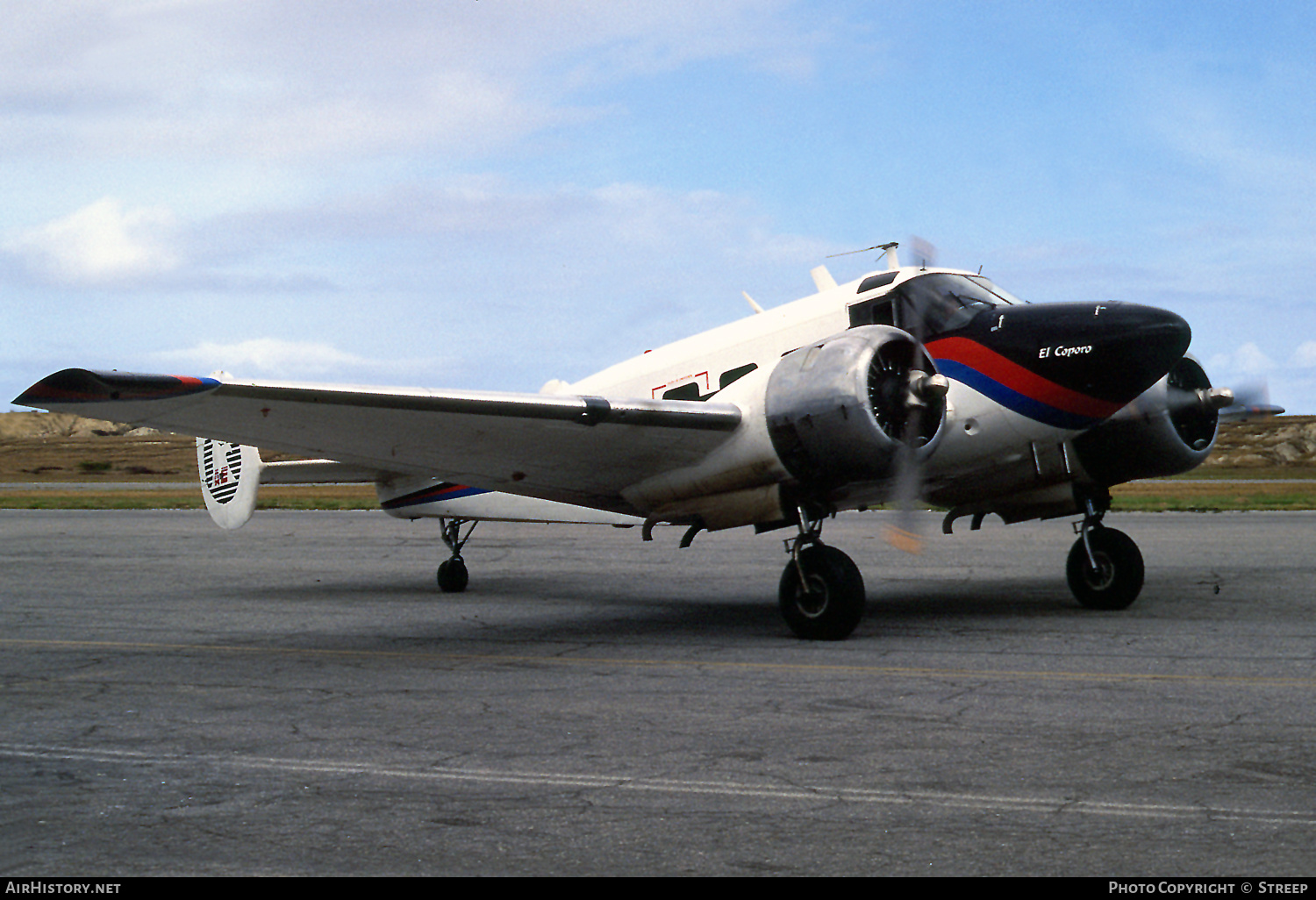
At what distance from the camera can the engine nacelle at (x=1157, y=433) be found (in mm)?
12766

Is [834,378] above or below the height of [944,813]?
above

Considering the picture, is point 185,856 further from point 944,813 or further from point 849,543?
point 849,543

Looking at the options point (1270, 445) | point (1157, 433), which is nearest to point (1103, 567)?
point (1157, 433)

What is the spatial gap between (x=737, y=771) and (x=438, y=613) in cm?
871

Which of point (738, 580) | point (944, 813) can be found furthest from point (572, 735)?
point (738, 580)

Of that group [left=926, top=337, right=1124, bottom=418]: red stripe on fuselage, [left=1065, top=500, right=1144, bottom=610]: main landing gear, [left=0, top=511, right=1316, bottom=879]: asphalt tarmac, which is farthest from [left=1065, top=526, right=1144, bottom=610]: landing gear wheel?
[left=926, top=337, right=1124, bottom=418]: red stripe on fuselage

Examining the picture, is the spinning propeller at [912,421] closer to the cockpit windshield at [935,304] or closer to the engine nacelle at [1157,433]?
the cockpit windshield at [935,304]

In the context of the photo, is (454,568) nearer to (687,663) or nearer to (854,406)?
(687,663)

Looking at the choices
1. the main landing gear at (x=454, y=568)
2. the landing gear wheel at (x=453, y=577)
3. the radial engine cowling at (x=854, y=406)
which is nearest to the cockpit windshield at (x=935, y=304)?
the radial engine cowling at (x=854, y=406)

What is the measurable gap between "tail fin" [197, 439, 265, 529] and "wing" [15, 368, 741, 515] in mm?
5592

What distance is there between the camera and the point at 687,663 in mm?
9922

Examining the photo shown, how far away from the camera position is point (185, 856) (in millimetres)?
4770

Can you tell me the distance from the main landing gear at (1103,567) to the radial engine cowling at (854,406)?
330 centimetres

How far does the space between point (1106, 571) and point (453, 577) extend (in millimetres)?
8838
